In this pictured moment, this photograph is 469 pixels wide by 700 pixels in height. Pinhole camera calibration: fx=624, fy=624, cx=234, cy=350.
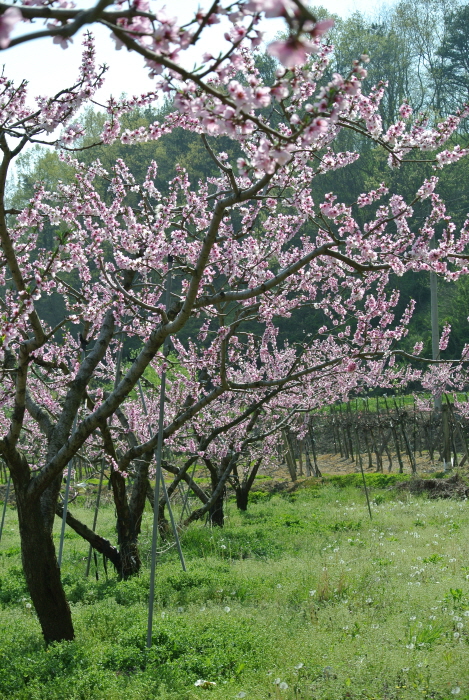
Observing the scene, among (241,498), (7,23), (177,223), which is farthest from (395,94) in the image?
(7,23)

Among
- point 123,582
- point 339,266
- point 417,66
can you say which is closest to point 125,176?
point 339,266

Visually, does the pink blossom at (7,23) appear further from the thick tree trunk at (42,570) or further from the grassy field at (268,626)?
the thick tree trunk at (42,570)

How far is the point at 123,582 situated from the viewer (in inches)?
287

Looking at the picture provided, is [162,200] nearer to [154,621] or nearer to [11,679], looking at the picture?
[154,621]

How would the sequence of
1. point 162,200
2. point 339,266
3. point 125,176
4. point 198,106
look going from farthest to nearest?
point 162,200 → point 125,176 → point 339,266 → point 198,106

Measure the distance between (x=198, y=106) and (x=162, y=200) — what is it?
19.6 ft

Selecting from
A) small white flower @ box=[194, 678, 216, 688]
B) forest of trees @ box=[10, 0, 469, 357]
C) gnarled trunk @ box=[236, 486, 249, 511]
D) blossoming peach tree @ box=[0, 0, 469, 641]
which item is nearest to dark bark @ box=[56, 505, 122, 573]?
blossoming peach tree @ box=[0, 0, 469, 641]

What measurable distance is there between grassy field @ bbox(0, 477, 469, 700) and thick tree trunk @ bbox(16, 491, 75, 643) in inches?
8.9

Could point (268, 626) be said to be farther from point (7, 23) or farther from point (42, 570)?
point (7, 23)

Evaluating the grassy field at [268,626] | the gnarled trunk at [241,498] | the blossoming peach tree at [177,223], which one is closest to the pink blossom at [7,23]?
the blossoming peach tree at [177,223]

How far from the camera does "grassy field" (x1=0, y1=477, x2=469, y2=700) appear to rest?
13.9 feet

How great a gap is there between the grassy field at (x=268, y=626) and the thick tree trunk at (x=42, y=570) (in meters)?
0.23

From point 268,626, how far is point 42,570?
201 cm

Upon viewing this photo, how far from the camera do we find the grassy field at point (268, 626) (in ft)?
13.9
